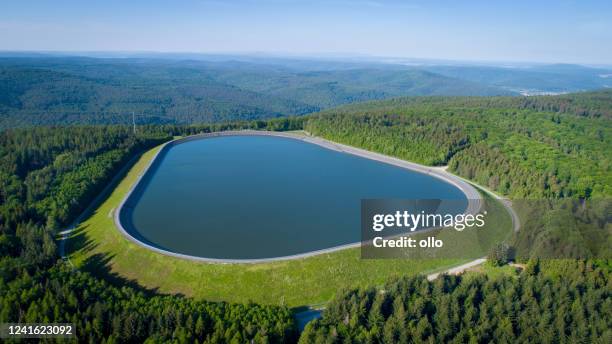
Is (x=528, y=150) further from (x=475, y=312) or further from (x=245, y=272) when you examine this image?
(x=245, y=272)

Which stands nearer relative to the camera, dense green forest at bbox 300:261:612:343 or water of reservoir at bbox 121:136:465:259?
dense green forest at bbox 300:261:612:343

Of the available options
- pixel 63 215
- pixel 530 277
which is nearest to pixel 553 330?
pixel 530 277

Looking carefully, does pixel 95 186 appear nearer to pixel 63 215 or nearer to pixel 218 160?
pixel 63 215

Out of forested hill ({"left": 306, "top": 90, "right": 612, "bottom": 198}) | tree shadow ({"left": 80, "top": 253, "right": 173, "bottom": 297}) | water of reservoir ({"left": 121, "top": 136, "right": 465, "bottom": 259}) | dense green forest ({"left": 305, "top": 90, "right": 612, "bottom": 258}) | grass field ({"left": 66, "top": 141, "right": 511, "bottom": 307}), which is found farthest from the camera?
forested hill ({"left": 306, "top": 90, "right": 612, "bottom": 198})

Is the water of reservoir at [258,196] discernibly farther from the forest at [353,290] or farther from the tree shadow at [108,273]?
the forest at [353,290]

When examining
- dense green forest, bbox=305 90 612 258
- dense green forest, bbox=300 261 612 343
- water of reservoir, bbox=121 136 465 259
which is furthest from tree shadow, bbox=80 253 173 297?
dense green forest, bbox=305 90 612 258

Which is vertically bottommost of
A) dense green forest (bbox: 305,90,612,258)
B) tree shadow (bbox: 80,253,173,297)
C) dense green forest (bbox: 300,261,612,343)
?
tree shadow (bbox: 80,253,173,297)

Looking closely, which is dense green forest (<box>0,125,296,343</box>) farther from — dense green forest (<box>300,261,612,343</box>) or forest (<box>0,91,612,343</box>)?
dense green forest (<box>300,261,612,343</box>)
